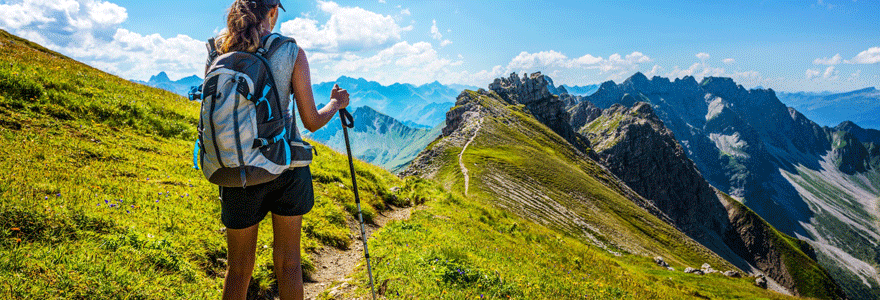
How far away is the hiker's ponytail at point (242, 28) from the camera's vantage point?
4.07 metres

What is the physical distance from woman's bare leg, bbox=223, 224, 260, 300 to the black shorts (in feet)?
0.56

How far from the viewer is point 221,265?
309 inches

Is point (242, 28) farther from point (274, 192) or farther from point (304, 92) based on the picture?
point (274, 192)

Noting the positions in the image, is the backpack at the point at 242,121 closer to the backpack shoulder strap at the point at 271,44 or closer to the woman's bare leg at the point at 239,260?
the backpack shoulder strap at the point at 271,44

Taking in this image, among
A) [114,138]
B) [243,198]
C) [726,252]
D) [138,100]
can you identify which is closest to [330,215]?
[114,138]

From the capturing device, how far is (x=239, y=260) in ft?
15.1

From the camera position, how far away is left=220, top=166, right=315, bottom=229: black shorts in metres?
4.30

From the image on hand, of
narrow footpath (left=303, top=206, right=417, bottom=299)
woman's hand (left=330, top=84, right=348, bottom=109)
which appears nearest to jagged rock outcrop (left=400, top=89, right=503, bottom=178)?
narrow footpath (left=303, top=206, right=417, bottom=299)

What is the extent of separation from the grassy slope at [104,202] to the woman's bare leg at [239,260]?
84.0 inches

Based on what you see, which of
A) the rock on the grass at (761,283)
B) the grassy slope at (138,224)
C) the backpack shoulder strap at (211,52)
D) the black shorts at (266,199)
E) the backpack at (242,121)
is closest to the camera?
the backpack at (242,121)

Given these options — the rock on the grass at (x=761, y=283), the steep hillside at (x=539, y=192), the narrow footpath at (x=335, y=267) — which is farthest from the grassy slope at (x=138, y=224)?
the rock on the grass at (x=761, y=283)

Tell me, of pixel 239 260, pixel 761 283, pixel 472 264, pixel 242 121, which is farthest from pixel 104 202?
pixel 761 283

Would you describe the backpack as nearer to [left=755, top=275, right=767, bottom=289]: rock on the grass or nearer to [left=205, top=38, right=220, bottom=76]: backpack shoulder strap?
[left=205, top=38, right=220, bottom=76]: backpack shoulder strap

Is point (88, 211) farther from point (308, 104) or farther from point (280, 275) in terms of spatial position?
point (308, 104)
